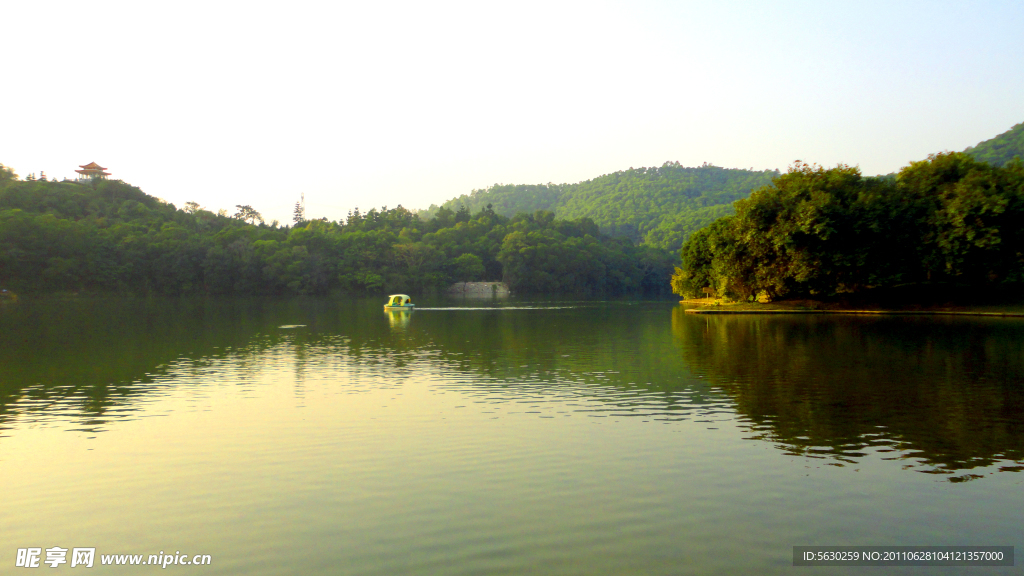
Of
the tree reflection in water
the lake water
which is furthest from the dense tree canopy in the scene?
the lake water

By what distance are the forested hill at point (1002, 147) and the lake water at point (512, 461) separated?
464 ft

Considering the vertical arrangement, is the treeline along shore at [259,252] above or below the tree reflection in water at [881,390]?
above

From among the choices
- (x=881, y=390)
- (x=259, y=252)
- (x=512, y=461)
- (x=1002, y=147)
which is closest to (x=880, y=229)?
(x=881, y=390)

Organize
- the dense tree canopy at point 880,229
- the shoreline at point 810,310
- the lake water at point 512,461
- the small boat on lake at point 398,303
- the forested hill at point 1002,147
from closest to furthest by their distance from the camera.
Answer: the lake water at point 512,461 < the dense tree canopy at point 880,229 < the shoreline at point 810,310 < the small boat on lake at point 398,303 < the forested hill at point 1002,147

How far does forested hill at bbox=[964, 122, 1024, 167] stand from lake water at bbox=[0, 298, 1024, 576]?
14136 centimetres

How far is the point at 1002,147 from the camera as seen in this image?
486ft

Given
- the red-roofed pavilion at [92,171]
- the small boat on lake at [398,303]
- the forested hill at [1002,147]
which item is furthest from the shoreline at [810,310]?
the red-roofed pavilion at [92,171]

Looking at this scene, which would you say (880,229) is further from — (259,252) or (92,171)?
(92,171)

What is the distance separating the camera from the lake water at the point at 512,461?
806cm

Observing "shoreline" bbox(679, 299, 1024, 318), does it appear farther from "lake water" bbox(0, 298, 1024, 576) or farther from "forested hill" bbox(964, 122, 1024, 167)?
"forested hill" bbox(964, 122, 1024, 167)

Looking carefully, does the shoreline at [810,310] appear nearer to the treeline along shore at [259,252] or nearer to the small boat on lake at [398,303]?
the small boat on lake at [398,303]

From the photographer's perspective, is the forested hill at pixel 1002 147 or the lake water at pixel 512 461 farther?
the forested hill at pixel 1002 147

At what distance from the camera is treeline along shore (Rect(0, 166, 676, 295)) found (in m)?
107

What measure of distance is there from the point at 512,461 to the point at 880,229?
4511cm
